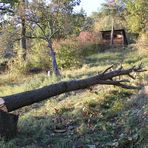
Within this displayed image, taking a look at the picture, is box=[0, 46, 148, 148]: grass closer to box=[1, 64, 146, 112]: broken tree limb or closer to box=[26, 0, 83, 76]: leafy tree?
box=[1, 64, 146, 112]: broken tree limb

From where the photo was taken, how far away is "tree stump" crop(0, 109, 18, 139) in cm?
725

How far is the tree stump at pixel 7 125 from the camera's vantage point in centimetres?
725

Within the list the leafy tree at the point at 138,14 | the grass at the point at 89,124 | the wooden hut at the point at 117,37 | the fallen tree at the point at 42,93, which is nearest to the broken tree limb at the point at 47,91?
the fallen tree at the point at 42,93

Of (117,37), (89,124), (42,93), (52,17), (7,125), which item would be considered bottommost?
(89,124)

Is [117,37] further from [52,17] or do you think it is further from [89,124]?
[89,124]

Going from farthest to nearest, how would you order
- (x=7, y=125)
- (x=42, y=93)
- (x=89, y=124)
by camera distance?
(x=42, y=93)
(x=89, y=124)
(x=7, y=125)

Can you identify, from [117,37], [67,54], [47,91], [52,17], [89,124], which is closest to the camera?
[89,124]

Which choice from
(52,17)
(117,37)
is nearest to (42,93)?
(52,17)

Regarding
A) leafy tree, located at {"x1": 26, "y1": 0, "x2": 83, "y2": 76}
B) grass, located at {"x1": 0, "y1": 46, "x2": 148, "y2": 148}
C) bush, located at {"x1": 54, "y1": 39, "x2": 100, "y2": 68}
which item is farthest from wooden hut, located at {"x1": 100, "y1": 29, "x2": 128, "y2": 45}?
grass, located at {"x1": 0, "y1": 46, "x2": 148, "y2": 148}

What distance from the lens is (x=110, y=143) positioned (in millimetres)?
6594

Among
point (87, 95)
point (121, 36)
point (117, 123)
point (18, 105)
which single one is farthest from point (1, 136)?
point (121, 36)

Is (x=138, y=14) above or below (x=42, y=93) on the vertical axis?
above

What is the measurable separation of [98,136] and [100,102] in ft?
8.42

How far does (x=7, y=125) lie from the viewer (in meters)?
7.31
